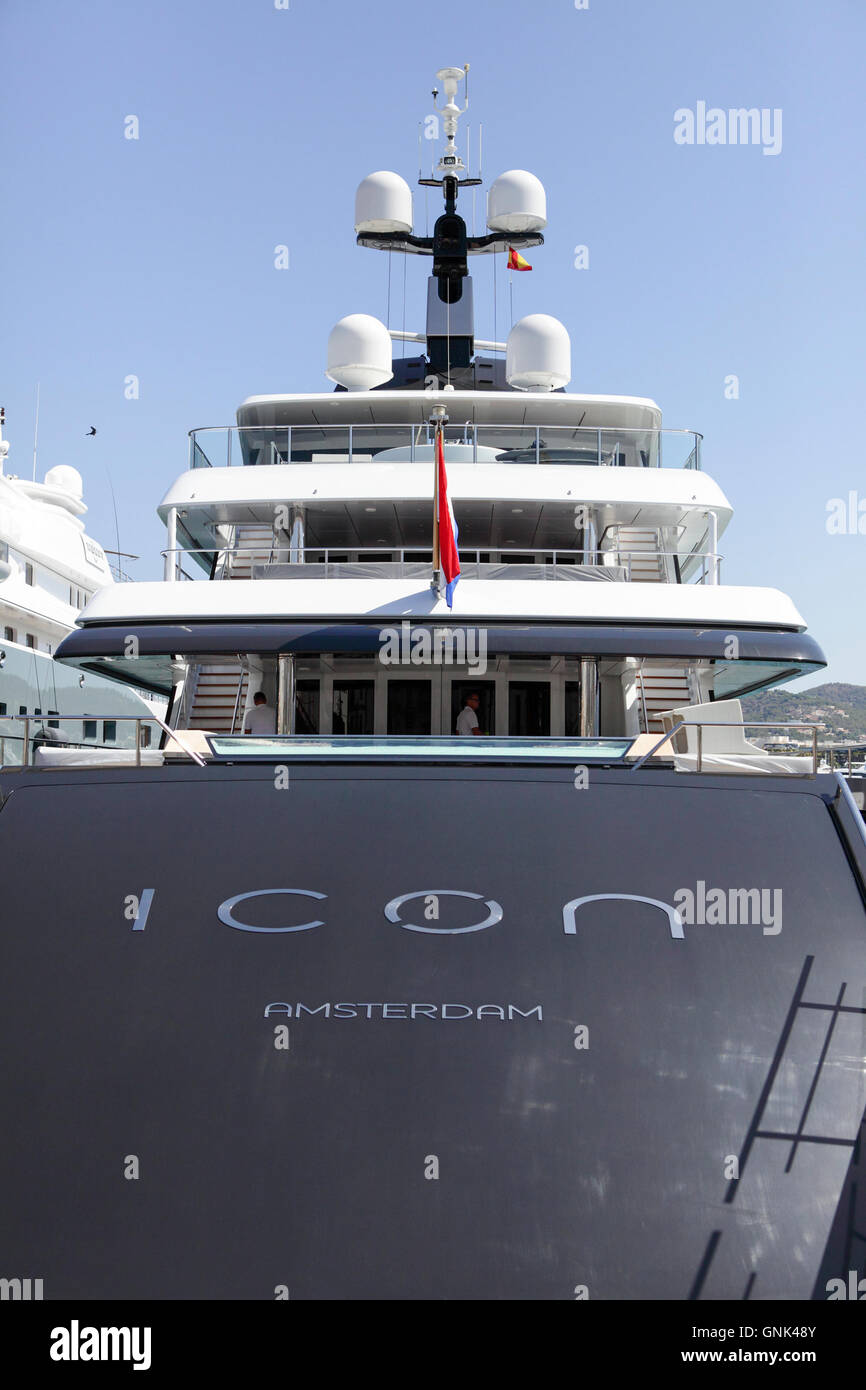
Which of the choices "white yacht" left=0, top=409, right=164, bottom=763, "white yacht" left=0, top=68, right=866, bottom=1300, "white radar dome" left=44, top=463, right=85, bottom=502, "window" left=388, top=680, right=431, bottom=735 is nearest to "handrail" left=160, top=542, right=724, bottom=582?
"window" left=388, top=680, right=431, bottom=735

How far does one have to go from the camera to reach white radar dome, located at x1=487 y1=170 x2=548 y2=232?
661 inches

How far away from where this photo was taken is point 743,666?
9.44 m

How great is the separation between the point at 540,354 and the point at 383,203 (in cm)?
425

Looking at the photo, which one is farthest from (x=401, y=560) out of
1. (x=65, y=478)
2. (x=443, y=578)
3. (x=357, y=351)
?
(x=65, y=478)

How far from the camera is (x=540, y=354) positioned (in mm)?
14188

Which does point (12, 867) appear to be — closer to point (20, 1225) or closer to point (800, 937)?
point (20, 1225)

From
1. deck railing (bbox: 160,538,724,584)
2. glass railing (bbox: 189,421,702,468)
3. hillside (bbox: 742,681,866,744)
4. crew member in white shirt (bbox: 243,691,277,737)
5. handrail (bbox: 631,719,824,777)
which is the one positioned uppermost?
glass railing (bbox: 189,421,702,468)

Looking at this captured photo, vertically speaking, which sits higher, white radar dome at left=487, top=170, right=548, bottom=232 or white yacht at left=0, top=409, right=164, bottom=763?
white radar dome at left=487, top=170, right=548, bottom=232

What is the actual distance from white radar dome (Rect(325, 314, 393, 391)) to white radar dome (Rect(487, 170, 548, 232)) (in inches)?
154

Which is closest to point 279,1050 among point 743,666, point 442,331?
point 743,666

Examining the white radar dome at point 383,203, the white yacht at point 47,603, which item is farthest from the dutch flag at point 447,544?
the white yacht at point 47,603

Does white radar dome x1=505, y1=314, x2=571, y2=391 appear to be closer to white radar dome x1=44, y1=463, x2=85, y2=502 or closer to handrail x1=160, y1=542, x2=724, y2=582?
handrail x1=160, y1=542, x2=724, y2=582

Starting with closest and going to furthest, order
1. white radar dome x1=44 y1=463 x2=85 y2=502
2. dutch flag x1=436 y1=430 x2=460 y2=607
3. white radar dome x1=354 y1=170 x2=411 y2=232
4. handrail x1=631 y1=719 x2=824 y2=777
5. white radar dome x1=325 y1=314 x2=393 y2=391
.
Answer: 1. handrail x1=631 y1=719 x2=824 y2=777
2. dutch flag x1=436 y1=430 x2=460 y2=607
3. white radar dome x1=325 y1=314 x2=393 y2=391
4. white radar dome x1=354 y1=170 x2=411 y2=232
5. white radar dome x1=44 y1=463 x2=85 y2=502
